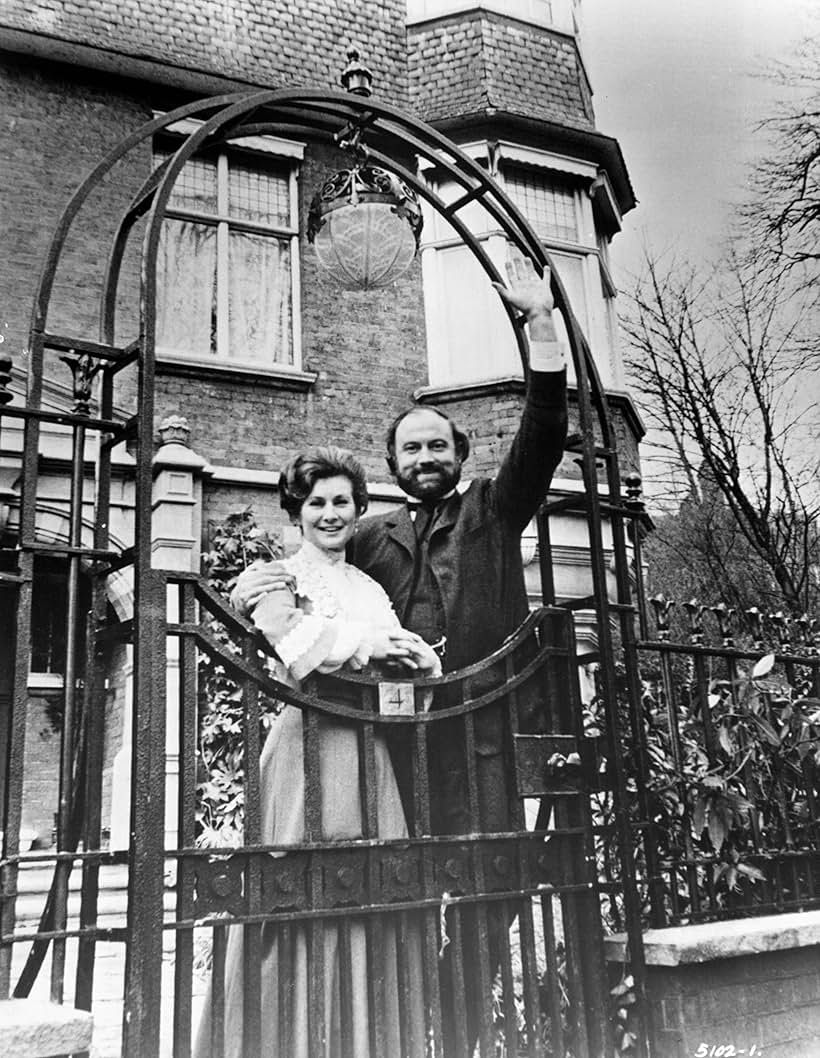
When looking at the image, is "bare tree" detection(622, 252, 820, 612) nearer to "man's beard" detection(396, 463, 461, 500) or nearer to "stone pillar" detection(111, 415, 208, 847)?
"stone pillar" detection(111, 415, 208, 847)

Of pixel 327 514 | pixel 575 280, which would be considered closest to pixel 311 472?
pixel 327 514

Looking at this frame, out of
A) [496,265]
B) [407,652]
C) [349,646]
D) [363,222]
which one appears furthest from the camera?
[496,265]

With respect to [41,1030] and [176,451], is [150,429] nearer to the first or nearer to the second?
[41,1030]

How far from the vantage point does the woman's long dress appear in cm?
284

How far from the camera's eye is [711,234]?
8055mm

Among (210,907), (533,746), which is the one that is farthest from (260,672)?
(533,746)

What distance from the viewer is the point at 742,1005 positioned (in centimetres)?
347

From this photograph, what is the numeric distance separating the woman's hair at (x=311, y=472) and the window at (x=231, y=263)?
4594mm

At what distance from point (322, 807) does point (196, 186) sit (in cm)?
665

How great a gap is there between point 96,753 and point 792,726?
2.63m

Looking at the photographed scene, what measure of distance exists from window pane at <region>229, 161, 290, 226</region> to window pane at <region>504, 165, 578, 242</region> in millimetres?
1915

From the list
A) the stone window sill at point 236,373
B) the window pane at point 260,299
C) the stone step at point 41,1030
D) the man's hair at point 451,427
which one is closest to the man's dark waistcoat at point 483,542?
the man's hair at point 451,427

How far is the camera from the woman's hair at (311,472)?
3.45m

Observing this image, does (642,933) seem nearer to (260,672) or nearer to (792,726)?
(792,726)
